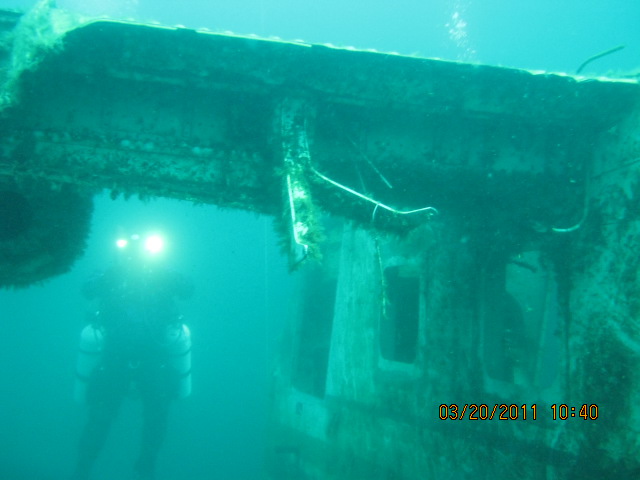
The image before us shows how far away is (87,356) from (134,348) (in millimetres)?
1779

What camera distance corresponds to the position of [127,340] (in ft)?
25.3

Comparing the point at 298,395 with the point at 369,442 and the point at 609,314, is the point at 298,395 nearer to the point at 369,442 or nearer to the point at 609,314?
the point at 369,442

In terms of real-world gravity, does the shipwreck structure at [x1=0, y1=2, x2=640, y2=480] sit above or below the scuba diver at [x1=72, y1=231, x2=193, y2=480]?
above

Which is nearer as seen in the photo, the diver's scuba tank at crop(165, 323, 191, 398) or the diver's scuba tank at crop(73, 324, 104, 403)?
the diver's scuba tank at crop(165, 323, 191, 398)

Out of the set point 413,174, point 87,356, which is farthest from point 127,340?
point 413,174

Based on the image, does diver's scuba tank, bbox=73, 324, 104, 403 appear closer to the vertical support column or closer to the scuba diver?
the scuba diver

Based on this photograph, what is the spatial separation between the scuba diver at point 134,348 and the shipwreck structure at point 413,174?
4.93m

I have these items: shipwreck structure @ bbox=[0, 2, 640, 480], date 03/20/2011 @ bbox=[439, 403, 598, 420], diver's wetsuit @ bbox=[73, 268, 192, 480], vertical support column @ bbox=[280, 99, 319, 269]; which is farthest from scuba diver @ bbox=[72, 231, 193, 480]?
vertical support column @ bbox=[280, 99, 319, 269]

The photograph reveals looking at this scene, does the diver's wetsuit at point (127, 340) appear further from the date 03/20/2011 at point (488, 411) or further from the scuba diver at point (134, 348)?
the date 03/20/2011 at point (488, 411)

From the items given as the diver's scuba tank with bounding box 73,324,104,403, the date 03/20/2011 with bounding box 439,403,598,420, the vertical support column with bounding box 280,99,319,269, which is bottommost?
the diver's scuba tank with bounding box 73,324,104,403

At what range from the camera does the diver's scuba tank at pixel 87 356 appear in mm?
8523

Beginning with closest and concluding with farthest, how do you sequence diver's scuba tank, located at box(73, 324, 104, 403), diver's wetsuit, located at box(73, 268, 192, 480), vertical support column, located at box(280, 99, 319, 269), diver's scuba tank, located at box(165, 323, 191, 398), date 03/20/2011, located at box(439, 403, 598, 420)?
vertical support column, located at box(280, 99, 319, 269)
date 03/20/2011, located at box(439, 403, 598, 420)
diver's wetsuit, located at box(73, 268, 192, 480)
diver's scuba tank, located at box(165, 323, 191, 398)
diver's scuba tank, located at box(73, 324, 104, 403)

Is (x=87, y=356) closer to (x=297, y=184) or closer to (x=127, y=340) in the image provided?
(x=127, y=340)

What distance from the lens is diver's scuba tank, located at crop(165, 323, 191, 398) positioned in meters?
8.38
